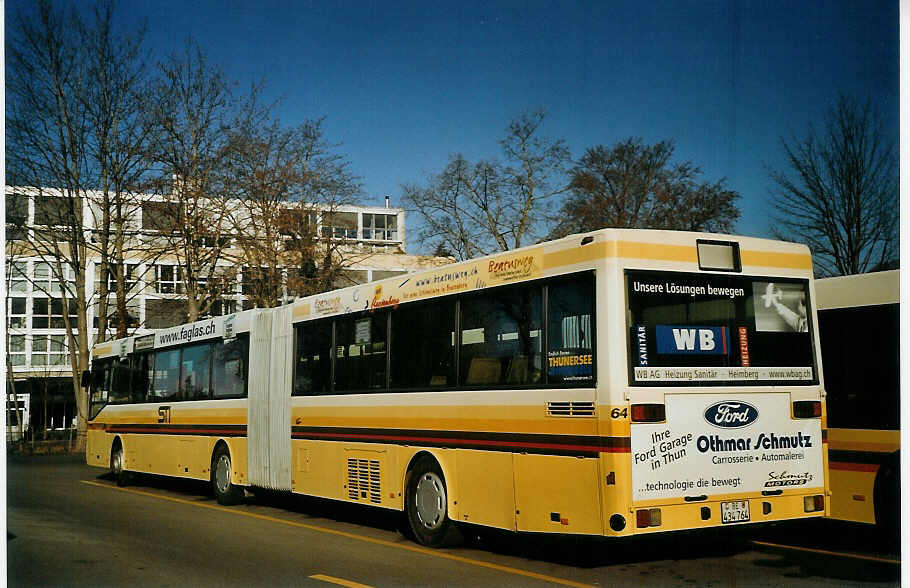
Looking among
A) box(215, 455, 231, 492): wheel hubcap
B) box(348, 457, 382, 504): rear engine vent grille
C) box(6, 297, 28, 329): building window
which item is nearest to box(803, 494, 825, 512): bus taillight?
box(348, 457, 382, 504): rear engine vent grille

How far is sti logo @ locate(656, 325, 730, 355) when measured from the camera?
9141 millimetres

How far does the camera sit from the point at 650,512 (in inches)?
346

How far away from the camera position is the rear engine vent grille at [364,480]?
489 inches

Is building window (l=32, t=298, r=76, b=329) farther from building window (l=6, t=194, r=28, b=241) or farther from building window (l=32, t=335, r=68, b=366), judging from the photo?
building window (l=6, t=194, r=28, b=241)

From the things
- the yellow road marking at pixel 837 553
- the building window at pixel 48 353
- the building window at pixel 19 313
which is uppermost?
the building window at pixel 19 313

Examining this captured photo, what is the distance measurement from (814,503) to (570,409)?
260 cm

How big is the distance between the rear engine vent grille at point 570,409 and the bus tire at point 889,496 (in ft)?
11.3

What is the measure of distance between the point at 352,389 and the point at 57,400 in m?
49.9

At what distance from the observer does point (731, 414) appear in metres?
9.34

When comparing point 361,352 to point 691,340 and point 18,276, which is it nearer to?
point 691,340

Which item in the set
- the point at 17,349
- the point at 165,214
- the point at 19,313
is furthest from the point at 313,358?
the point at 17,349

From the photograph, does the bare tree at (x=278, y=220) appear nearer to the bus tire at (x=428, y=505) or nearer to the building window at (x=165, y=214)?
the building window at (x=165, y=214)

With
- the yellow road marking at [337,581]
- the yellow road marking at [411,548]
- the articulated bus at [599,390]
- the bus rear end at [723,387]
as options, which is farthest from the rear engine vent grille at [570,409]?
the yellow road marking at [337,581]

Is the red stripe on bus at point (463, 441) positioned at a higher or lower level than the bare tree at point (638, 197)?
lower
